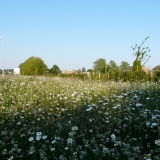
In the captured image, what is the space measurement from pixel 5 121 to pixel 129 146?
8.37 feet

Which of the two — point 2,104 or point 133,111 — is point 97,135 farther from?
point 2,104

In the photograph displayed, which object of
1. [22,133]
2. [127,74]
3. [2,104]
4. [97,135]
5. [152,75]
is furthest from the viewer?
[127,74]

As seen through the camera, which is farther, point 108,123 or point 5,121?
point 5,121

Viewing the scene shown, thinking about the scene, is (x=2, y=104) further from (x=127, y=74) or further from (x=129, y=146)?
(x=127, y=74)

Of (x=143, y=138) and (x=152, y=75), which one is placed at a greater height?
(x=152, y=75)

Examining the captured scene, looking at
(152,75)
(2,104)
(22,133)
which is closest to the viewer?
(22,133)

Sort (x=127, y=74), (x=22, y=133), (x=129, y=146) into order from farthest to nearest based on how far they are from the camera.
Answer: (x=127, y=74) < (x=22, y=133) < (x=129, y=146)

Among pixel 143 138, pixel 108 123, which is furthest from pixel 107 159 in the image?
pixel 108 123

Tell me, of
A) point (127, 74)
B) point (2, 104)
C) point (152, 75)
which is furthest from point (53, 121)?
point (127, 74)

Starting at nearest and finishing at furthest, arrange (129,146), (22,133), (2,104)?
(129,146), (22,133), (2,104)

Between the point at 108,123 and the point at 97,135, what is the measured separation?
57 centimetres

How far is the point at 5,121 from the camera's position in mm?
4215

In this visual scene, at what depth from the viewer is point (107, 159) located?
2.51 metres

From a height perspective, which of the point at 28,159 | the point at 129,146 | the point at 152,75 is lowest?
the point at 28,159
